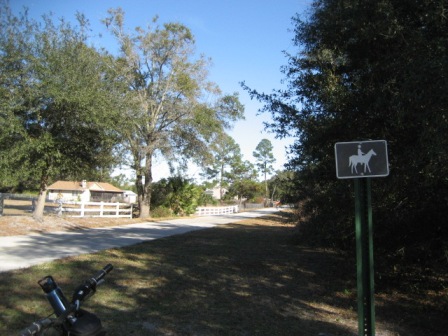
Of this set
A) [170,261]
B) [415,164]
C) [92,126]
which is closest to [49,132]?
[92,126]

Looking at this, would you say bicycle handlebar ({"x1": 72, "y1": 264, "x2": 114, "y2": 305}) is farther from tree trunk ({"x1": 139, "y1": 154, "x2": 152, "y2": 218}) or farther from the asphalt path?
tree trunk ({"x1": 139, "y1": 154, "x2": 152, "y2": 218})

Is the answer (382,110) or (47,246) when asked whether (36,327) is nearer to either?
(382,110)

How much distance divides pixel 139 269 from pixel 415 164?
623 cm

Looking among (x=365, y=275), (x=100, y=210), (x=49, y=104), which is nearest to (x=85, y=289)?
(x=365, y=275)

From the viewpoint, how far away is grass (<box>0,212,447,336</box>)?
5.44 m

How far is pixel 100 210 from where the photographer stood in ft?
81.3

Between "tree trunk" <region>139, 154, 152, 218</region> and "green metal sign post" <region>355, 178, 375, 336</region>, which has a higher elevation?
"tree trunk" <region>139, 154, 152, 218</region>

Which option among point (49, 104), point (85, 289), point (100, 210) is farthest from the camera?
point (100, 210)

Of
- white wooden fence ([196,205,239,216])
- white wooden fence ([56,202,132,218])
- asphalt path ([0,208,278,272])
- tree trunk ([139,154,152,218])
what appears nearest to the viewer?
asphalt path ([0,208,278,272])

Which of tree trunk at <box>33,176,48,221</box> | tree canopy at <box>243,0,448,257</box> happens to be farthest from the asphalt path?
tree canopy at <box>243,0,448,257</box>

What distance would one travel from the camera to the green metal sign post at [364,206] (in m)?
3.40

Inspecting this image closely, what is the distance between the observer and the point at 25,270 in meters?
8.16

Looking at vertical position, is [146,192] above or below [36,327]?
above

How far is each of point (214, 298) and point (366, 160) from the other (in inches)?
171
